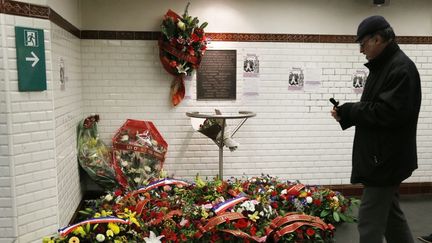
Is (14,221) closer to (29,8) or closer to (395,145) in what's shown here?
(29,8)

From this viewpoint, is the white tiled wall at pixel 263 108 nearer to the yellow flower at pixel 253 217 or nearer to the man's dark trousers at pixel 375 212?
the yellow flower at pixel 253 217

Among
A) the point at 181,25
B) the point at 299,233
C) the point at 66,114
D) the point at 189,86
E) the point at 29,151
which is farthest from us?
the point at 189,86

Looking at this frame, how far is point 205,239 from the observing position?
249 centimetres

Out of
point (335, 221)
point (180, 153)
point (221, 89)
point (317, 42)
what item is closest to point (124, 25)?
point (221, 89)

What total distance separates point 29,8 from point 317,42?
3.08m

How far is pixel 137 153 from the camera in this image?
3.63 metres

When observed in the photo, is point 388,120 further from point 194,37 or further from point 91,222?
point 194,37

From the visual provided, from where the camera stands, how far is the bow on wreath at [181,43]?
3.73 metres

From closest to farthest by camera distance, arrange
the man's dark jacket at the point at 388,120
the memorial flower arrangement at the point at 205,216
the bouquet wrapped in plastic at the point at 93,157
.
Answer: the man's dark jacket at the point at 388,120
the memorial flower arrangement at the point at 205,216
the bouquet wrapped in plastic at the point at 93,157

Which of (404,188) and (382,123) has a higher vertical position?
(382,123)

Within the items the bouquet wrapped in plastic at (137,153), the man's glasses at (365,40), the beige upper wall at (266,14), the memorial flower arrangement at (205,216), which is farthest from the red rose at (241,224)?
the beige upper wall at (266,14)

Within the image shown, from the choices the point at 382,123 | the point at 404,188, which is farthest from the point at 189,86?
the point at 404,188

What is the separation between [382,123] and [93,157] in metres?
2.73

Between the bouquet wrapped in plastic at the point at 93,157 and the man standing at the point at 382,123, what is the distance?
8.04ft
